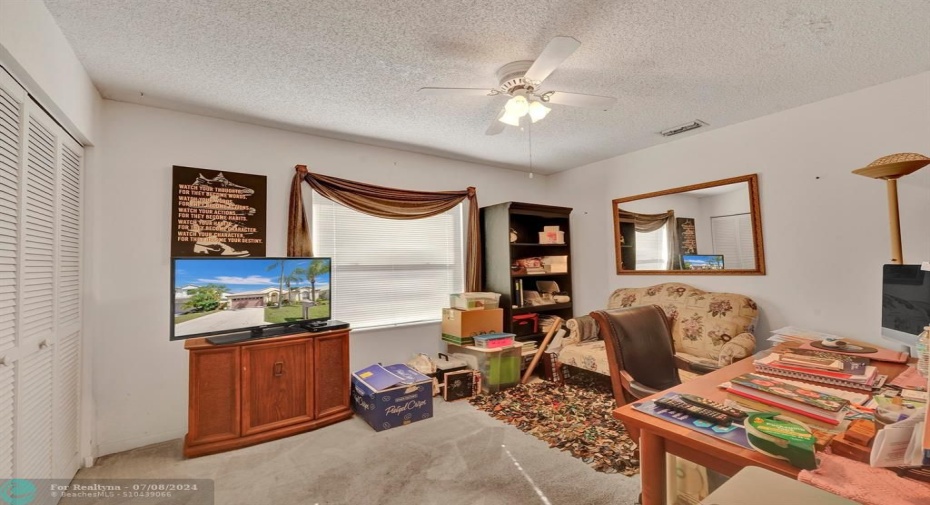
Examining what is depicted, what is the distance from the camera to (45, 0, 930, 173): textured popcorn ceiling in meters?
1.70

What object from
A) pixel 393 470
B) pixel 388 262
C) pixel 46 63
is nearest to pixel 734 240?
A: pixel 388 262

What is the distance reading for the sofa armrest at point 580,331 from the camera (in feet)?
11.6

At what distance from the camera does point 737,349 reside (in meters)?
2.57

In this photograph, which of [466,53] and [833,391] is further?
[466,53]

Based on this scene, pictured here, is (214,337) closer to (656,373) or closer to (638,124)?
(656,373)

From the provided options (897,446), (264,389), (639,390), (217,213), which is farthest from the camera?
(217,213)

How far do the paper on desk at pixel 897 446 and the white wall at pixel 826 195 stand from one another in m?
2.40

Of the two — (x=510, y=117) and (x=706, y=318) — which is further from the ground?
(x=510, y=117)

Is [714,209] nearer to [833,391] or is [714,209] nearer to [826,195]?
[826,195]

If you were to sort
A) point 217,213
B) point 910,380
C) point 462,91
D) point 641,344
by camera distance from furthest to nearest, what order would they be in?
point 217,213 → point 462,91 → point 641,344 → point 910,380

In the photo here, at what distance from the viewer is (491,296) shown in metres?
3.74

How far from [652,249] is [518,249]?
136 cm

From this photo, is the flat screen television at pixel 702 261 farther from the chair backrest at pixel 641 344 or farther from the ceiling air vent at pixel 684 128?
the chair backrest at pixel 641 344

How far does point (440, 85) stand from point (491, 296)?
206 centimetres
